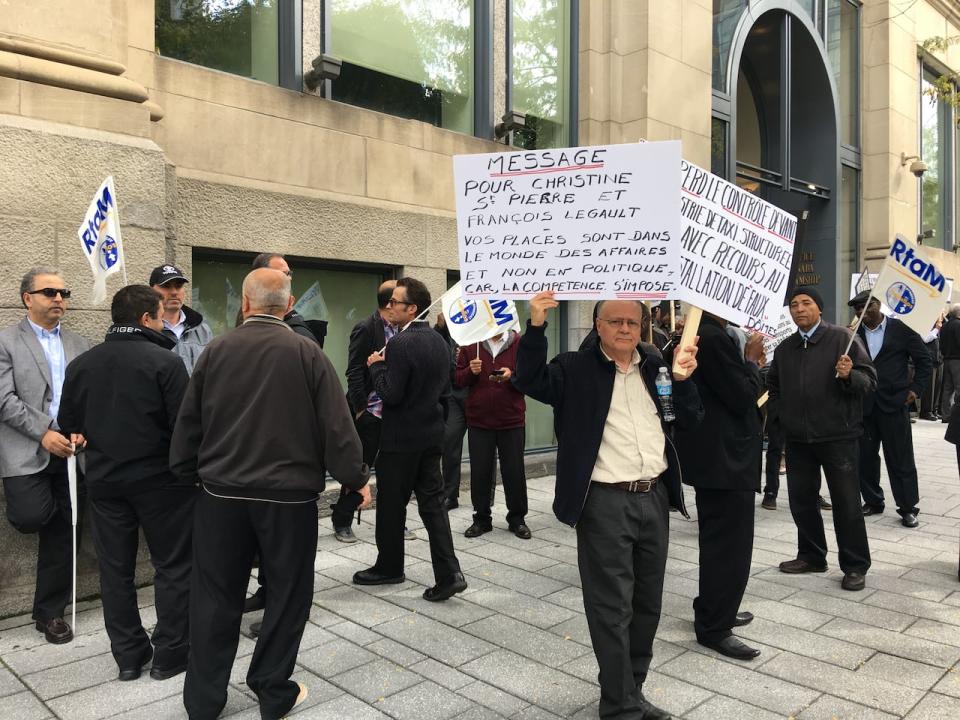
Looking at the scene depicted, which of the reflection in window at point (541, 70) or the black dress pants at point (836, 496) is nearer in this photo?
the black dress pants at point (836, 496)

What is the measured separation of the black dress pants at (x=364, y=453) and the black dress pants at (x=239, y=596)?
89.4 inches

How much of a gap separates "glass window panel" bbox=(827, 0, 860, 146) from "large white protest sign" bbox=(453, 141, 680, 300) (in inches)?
556

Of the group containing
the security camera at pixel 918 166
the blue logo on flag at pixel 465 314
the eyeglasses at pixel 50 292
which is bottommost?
the blue logo on flag at pixel 465 314

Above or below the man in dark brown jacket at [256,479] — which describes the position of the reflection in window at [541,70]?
above

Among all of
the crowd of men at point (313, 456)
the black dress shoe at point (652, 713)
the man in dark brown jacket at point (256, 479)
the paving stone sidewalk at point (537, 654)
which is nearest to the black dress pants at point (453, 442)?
the paving stone sidewalk at point (537, 654)

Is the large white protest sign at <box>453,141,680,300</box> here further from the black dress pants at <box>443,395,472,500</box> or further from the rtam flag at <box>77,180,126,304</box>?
the black dress pants at <box>443,395,472,500</box>

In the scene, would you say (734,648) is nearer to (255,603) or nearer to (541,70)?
(255,603)

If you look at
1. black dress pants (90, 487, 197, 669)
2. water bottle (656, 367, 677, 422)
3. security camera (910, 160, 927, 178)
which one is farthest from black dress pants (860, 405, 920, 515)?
security camera (910, 160, 927, 178)

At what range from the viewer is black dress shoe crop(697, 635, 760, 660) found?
416 cm

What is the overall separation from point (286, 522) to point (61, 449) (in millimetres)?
1714

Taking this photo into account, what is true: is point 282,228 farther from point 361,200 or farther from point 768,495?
point 768,495

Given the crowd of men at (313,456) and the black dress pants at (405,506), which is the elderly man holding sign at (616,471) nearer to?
the crowd of men at (313,456)

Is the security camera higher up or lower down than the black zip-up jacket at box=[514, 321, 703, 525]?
higher up

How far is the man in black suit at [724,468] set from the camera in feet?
13.8
